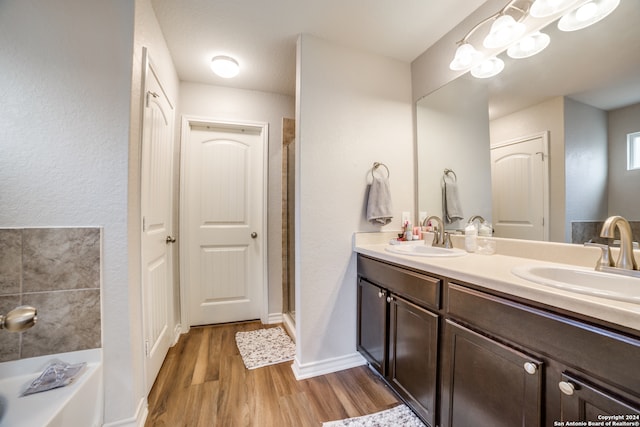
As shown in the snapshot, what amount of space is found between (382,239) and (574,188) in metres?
1.08

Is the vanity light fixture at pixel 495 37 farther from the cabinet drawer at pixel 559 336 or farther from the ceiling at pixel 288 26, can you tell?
the cabinet drawer at pixel 559 336

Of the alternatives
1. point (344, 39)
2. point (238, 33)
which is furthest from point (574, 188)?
point (238, 33)

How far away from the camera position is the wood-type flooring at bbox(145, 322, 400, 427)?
1.34 meters

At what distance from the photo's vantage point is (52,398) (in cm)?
98

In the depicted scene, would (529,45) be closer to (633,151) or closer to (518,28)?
(518,28)

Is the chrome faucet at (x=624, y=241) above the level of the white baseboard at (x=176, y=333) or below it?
above

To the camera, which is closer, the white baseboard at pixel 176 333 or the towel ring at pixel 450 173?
the towel ring at pixel 450 173

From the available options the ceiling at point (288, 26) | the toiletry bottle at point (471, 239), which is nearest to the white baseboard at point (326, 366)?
the toiletry bottle at point (471, 239)

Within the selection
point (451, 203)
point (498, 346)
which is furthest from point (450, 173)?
point (498, 346)

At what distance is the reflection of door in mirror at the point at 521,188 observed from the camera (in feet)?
4.23

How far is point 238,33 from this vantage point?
172 cm

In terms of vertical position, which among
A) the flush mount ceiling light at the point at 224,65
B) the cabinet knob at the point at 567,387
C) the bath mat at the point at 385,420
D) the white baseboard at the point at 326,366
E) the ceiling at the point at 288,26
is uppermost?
the ceiling at the point at 288,26

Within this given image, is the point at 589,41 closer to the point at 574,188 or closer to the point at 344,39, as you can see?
the point at 574,188

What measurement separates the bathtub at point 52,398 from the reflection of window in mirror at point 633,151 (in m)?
2.45
